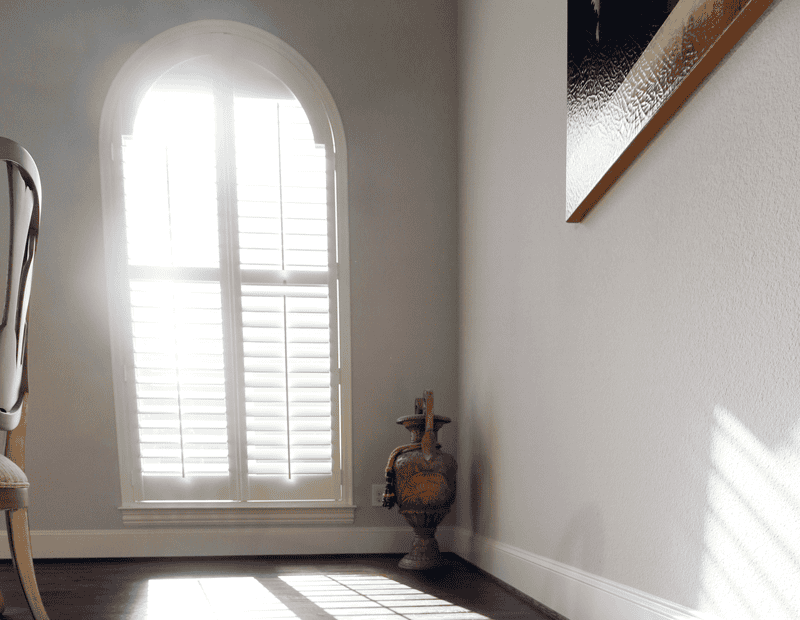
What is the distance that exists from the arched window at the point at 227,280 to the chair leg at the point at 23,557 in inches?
37.1

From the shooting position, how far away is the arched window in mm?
2502

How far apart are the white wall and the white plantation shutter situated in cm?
81

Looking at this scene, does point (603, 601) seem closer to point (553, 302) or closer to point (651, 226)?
point (553, 302)

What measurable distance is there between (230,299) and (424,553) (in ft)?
4.69

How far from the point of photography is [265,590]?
1.99m

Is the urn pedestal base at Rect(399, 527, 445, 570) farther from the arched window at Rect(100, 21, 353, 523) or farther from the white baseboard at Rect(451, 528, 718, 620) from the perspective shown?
the arched window at Rect(100, 21, 353, 523)

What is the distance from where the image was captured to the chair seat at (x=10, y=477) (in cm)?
126

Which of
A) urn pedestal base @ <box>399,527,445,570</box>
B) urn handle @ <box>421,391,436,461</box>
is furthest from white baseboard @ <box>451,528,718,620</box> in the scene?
urn handle @ <box>421,391,436,461</box>

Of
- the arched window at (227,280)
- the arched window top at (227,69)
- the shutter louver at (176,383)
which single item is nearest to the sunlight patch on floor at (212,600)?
the arched window at (227,280)

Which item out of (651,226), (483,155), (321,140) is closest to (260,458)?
(321,140)

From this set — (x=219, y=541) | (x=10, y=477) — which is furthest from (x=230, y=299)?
(x=10, y=477)

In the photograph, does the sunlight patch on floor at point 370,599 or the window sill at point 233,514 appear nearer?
the sunlight patch on floor at point 370,599

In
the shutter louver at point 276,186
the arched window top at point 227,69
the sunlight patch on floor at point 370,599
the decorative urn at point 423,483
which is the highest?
the arched window top at point 227,69

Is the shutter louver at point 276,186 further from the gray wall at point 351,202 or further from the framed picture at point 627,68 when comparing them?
the framed picture at point 627,68
